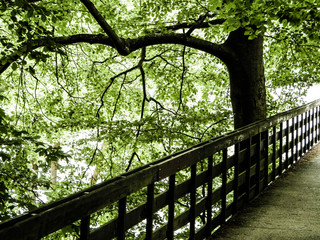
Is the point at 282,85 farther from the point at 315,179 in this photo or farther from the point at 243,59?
the point at 315,179

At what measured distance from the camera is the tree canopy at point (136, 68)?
6.35 meters

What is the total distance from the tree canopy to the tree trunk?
0.02 meters

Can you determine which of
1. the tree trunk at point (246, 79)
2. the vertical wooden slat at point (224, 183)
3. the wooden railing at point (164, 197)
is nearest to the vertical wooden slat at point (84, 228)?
the wooden railing at point (164, 197)

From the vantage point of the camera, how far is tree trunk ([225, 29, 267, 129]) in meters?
9.20

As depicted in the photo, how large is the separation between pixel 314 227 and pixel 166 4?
24.1ft

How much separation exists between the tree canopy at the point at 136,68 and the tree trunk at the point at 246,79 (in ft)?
0.08

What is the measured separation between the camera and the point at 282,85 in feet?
47.5

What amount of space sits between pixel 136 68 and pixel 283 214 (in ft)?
25.3

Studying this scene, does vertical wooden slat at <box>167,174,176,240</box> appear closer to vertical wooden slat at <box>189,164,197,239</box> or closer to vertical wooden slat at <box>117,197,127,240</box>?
vertical wooden slat at <box>189,164,197,239</box>

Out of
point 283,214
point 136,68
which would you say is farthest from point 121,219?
point 136,68

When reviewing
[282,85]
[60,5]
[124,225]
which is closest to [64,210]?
[124,225]

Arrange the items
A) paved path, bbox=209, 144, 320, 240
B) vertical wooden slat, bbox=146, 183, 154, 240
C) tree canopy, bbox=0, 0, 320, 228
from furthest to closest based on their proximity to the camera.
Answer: tree canopy, bbox=0, 0, 320, 228 < paved path, bbox=209, 144, 320, 240 < vertical wooden slat, bbox=146, 183, 154, 240

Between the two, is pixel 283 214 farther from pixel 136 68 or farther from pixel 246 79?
pixel 136 68

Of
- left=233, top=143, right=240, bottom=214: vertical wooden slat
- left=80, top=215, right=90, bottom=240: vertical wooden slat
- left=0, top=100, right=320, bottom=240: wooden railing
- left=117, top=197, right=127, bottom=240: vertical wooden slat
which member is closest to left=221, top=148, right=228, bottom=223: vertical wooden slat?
left=0, top=100, right=320, bottom=240: wooden railing
